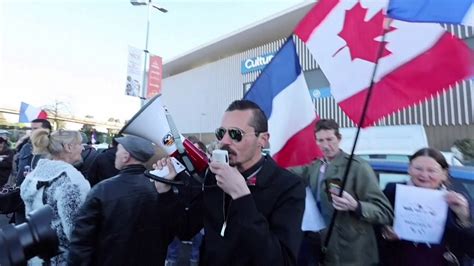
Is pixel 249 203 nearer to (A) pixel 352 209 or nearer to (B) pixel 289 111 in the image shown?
(A) pixel 352 209

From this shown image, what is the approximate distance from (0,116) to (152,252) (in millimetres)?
38820

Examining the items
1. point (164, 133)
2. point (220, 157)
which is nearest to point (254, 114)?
point (220, 157)

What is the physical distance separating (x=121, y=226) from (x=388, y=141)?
14.5ft

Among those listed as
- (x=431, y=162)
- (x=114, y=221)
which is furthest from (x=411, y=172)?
(x=114, y=221)

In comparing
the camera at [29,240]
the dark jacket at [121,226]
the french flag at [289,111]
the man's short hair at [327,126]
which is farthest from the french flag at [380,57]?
the camera at [29,240]

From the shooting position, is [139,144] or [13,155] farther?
[13,155]

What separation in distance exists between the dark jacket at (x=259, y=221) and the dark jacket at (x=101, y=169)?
284 cm

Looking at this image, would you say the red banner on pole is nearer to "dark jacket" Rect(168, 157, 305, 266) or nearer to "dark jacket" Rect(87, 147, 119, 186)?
"dark jacket" Rect(87, 147, 119, 186)

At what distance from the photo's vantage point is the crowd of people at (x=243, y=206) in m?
1.37

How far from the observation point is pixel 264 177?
1.50 metres

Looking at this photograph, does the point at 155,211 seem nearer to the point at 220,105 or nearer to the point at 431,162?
the point at 431,162

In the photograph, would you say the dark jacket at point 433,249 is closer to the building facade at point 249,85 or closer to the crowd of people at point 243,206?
the crowd of people at point 243,206

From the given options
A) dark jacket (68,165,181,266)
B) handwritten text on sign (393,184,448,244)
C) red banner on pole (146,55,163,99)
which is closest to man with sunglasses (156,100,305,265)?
dark jacket (68,165,181,266)

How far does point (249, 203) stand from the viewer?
125cm
